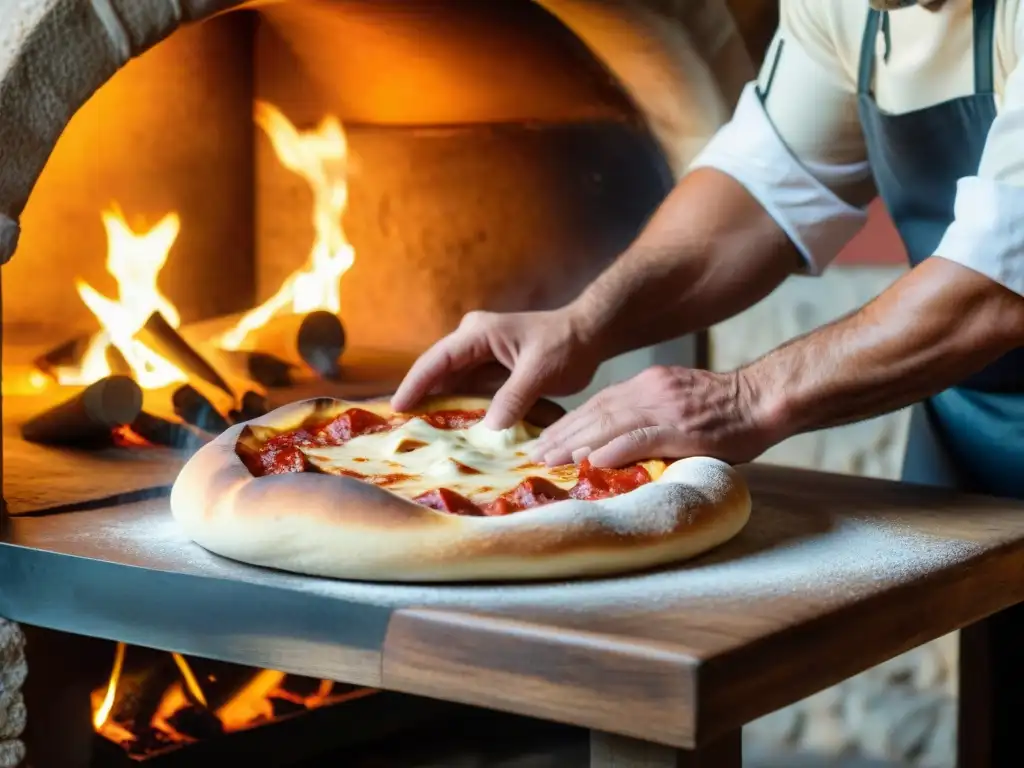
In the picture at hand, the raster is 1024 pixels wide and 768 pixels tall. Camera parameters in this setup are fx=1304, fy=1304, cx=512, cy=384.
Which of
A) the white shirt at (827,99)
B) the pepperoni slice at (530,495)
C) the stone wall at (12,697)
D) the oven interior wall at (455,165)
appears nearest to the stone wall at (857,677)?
the oven interior wall at (455,165)

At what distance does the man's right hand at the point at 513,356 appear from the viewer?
161 cm

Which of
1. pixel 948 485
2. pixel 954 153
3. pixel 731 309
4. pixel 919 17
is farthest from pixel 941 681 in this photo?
pixel 919 17

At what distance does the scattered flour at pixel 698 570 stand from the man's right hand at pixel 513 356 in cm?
37

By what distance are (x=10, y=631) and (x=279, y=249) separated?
1275 mm

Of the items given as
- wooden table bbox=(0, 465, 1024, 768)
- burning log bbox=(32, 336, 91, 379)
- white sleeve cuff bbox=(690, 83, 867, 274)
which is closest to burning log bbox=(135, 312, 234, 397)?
burning log bbox=(32, 336, 91, 379)

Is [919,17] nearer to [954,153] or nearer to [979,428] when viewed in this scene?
[954,153]

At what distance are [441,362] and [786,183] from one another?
566 millimetres

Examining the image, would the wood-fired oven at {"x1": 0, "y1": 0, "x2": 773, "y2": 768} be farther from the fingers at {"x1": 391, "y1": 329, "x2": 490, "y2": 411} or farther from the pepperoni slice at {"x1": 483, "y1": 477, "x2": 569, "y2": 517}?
the pepperoni slice at {"x1": 483, "y1": 477, "x2": 569, "y2": 517}

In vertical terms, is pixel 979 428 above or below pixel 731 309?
below

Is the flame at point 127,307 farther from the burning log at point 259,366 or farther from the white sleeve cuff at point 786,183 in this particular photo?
the white sleeve cuff at point 786,183

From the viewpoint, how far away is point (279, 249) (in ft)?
7.96

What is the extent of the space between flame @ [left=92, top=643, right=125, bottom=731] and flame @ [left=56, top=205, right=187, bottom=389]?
18.8 inches

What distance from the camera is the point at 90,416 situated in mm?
1810

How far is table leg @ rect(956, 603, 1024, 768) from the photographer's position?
5.18 ft
